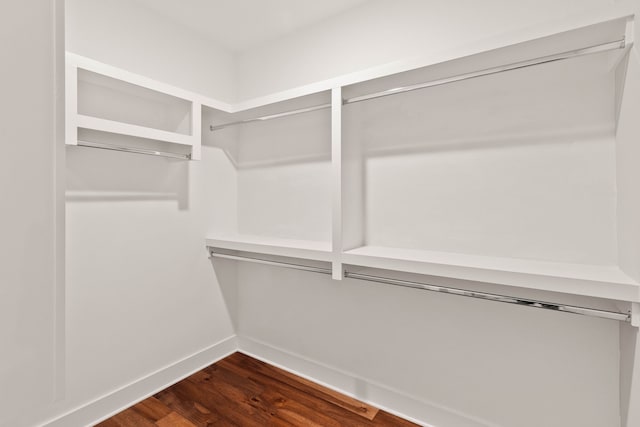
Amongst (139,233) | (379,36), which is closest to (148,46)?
(139,233)

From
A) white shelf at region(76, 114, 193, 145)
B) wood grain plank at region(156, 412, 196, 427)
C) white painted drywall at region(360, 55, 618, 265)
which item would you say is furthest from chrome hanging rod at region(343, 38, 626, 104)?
wood grain plank at region(156, 412, 196, 427)

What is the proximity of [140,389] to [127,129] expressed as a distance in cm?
149

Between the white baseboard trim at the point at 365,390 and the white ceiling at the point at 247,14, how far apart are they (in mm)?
2185

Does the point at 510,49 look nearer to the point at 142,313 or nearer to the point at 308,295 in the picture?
the point at 308,295

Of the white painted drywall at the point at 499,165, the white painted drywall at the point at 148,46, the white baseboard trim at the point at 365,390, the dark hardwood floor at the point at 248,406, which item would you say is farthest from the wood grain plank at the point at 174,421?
the white painted drywall at the point at 148,46

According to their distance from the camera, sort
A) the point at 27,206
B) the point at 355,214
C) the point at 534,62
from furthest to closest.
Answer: the point at 355,214
the point at 534,62
the point at 27,206

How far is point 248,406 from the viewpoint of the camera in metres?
1.82

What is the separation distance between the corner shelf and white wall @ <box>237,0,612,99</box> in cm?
61

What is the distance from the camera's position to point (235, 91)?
249cm

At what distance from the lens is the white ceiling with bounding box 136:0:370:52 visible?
1.88 meters

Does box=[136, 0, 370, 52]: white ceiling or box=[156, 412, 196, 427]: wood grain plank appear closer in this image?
box=[156, 412, 196, 427]: wood grain plank

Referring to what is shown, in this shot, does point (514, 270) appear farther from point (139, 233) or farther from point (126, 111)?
point (126, 111)

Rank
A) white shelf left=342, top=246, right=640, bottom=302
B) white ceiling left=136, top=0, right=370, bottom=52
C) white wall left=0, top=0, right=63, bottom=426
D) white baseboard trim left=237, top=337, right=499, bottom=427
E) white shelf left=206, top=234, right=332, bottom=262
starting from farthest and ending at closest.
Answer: white ceiling left=136, top=0, right=370, bottom=52 → white shelf left=206, top=234, right=332, bottom=262 → white baseboard trim left=237, top=337, right=499, bottom=427 → white shelf left=342, top=246, right=640, bottom=302 → white wall left=0, top=0, right=63, bottom=426

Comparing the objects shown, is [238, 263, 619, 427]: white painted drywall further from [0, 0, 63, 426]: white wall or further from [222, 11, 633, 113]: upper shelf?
[0, 0, 63, 426]: white wall
